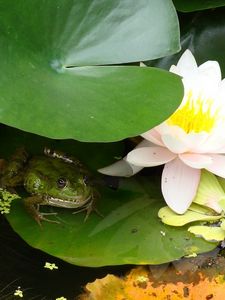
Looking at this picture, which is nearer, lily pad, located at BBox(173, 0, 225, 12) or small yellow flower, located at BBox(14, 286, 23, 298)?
small yellow flower, located at BBox(14, 286, 23, 298)

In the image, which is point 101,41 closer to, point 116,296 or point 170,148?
point 170,148

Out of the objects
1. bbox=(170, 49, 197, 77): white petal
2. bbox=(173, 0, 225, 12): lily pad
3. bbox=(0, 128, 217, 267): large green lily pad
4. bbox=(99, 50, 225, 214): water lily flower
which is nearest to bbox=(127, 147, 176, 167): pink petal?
bbox=(99, 50, 225, 214): water lily flower

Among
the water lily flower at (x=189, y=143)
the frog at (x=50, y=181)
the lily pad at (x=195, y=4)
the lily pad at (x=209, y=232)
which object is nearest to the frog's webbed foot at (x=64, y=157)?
the frog at (x=50, y=181)

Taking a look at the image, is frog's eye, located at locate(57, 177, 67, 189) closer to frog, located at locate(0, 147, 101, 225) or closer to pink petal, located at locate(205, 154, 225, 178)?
frog, located at locate(0, 147, 101, 225)

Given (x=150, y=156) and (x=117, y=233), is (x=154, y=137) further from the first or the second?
(x=117, y=233)

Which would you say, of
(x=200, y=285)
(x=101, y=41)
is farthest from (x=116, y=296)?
(x=101, y=41)

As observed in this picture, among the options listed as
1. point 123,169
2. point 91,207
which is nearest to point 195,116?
point 123,169

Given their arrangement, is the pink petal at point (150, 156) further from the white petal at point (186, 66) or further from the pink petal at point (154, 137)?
the white petal at point (186, 66)
